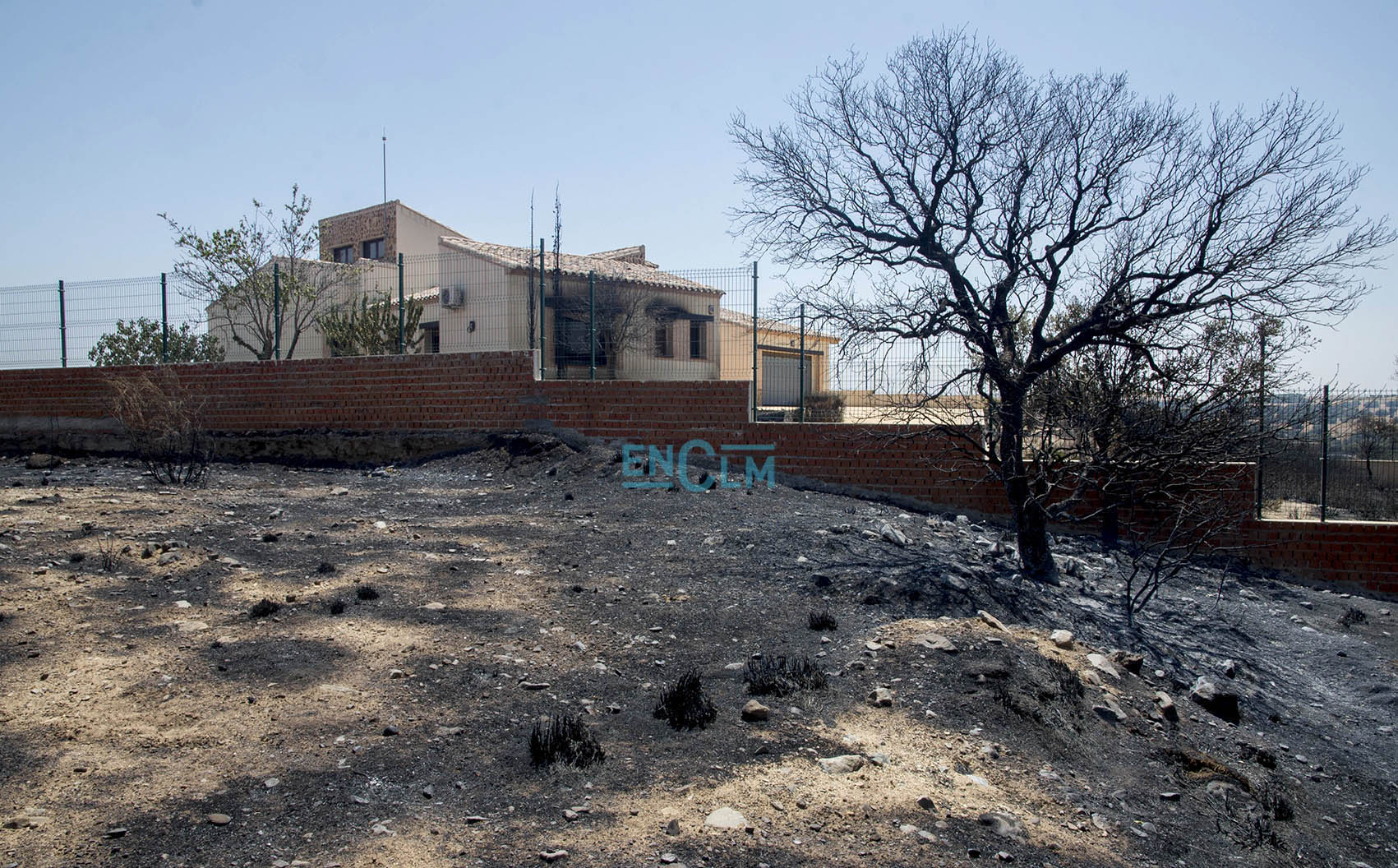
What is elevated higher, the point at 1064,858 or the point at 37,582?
the point at 37,582

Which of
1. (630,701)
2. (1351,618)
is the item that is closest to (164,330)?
(630,701)

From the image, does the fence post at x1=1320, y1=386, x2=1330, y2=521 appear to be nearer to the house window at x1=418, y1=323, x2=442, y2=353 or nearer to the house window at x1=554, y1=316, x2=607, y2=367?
the house window at x1=554, y1=316, x2=607, y2=367

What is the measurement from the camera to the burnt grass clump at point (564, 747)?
13.7 feet

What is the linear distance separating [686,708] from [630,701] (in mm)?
421

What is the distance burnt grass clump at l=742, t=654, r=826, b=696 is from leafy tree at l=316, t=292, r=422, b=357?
13.3m

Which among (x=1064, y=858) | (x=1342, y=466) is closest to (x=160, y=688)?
(x=1064, y=858)

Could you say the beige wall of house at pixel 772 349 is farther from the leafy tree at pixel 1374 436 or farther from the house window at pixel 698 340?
the leafy tree at pixel 1374 436

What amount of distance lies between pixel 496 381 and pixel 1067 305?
774 cm

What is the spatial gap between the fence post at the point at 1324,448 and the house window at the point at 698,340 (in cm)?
962

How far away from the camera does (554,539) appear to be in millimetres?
8453

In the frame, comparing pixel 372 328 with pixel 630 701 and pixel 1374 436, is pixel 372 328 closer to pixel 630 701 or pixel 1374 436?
pixel 630 701

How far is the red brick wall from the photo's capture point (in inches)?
430

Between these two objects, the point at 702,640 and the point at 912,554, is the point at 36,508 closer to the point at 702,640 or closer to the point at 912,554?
the point at 702,640

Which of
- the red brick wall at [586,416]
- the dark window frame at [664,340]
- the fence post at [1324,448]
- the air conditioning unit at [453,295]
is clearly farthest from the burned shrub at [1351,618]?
the air conditioning unit at [453,295]
